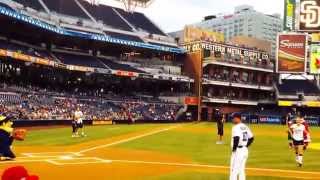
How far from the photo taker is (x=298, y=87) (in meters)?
90.2

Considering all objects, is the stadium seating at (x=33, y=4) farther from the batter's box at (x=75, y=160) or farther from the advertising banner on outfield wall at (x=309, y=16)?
the batter's box at (x=75, y=160)

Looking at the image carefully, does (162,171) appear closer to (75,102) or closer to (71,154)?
(71,154)

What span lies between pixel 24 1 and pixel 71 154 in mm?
45264

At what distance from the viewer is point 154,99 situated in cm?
7694

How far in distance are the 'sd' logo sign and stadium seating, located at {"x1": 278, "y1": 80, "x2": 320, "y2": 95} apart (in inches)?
1363

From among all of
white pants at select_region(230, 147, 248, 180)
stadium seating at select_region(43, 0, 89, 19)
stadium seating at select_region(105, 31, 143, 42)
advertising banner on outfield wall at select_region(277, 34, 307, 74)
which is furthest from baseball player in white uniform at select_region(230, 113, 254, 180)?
stadium seating at select_region(105, 31, 143, 42)

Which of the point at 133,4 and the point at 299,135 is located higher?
the point at 133,4

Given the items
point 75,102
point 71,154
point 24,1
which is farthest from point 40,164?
point 24,1

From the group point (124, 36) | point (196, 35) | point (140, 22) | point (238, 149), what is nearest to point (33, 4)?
point (124, 36)

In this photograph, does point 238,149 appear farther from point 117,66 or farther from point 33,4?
point 117,66

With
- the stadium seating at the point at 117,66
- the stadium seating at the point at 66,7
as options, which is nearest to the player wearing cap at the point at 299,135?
the stadium seating at the point at 117,66

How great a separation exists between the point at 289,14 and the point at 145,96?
80.3 ft

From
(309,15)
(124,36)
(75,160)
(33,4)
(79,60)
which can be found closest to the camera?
(75,160)

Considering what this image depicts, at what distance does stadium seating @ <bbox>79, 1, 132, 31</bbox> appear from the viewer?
3135 inches
